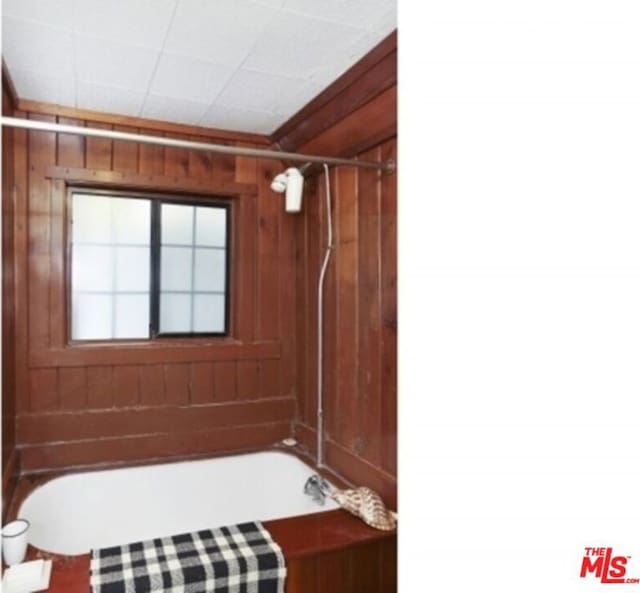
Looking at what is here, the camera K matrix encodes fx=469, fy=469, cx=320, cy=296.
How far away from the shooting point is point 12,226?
2146mm

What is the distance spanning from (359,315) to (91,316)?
143cm

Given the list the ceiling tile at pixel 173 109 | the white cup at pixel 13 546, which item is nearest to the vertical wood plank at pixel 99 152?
the ceiling tile at pixel 173 109

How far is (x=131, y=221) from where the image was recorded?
8.24ft

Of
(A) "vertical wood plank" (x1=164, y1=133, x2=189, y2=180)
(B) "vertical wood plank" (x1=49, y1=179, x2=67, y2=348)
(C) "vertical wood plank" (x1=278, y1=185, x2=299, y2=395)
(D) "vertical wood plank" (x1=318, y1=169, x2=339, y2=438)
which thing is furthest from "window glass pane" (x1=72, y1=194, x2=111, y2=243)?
(D) "vertical wood plank" (x1=318, y1=169, x2=339, y2=438)

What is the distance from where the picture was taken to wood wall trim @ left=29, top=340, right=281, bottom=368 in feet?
7.47

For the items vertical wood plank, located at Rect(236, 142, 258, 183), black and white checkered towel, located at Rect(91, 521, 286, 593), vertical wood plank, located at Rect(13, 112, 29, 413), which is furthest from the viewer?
vertical wood plank, located at Rect(236, 142, 258, 183)

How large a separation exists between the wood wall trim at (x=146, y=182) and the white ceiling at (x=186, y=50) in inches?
12.1

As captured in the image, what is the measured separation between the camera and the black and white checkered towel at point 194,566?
1.32 metres

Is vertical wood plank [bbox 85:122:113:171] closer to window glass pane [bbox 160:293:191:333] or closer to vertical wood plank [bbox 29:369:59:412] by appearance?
window glass pane [bbox 160:293:191:333]

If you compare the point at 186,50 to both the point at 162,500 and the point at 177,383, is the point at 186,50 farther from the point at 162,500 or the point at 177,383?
the point at 162,500

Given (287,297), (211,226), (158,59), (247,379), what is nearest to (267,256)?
(287,297)

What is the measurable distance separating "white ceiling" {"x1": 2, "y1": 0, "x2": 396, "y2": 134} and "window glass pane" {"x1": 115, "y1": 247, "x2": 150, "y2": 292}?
0.70 m
